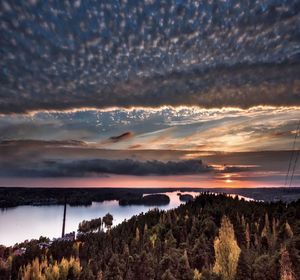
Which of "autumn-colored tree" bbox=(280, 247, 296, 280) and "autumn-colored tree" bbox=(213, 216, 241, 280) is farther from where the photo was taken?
"autumn-colored tree" bbox=(213, 216, 241, 280)

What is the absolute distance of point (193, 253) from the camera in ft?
328

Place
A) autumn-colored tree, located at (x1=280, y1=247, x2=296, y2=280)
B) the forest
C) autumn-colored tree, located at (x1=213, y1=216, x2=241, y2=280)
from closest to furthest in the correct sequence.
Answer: autumn-colored tree, located at (x1=280, y1=247, x2=296, y2=280)
autumn-colored tree, located at (x1=213, y1=216, x2=241, y2=280)
the forest

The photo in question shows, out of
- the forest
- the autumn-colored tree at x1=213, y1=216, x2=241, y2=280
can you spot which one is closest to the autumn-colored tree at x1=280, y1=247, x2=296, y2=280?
the forest

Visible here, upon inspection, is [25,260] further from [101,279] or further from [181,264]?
[181,264]

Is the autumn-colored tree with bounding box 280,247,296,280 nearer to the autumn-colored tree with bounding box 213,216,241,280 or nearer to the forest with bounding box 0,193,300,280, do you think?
the forest with bounding box 0,193,300,280

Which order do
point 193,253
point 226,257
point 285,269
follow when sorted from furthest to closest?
point 193,253, point 226,257, point 285,269

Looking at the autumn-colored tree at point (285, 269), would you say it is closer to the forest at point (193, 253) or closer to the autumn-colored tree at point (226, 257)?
the forest at point (193, 253)

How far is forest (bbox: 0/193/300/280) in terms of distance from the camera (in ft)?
224

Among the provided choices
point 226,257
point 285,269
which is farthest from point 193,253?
point 285,269

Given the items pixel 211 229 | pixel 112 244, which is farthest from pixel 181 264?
pixel 112 244

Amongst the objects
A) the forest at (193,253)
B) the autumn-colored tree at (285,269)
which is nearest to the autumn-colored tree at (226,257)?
the forest at (193,253)

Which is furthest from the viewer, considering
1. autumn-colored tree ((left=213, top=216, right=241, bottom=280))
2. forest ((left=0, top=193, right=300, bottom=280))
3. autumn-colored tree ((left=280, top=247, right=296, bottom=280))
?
forest ((left=0, top=193, right=300, bottom=280))

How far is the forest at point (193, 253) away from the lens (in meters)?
68.2

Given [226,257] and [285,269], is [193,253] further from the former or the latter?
[285,269]
